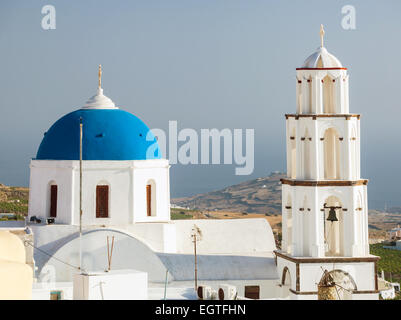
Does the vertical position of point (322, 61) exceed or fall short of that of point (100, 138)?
it exceeds it

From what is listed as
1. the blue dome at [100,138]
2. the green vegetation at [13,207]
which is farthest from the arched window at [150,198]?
the green vegetation at [13,207]

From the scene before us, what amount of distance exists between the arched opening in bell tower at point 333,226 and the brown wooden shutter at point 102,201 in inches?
258

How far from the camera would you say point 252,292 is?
23719 mm

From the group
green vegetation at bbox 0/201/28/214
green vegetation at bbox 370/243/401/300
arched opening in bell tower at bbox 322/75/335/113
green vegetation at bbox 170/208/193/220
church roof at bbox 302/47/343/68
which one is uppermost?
church roof at bbox 302/47/343/68

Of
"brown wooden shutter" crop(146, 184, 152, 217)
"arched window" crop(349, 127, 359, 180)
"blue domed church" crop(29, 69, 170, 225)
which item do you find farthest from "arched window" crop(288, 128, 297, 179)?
"brown wooden shutter" crop(146, 184, 152, 217)

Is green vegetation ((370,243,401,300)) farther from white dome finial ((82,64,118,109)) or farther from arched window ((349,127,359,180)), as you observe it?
white dome finial ((82,64,118,109))

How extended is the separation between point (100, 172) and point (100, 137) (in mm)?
1091

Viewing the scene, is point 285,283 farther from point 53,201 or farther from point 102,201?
point 53,201

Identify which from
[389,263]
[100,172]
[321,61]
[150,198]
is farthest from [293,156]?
[389,263]

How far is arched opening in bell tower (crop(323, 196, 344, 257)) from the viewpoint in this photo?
2345 cm

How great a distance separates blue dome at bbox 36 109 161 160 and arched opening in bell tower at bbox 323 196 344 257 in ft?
18.3

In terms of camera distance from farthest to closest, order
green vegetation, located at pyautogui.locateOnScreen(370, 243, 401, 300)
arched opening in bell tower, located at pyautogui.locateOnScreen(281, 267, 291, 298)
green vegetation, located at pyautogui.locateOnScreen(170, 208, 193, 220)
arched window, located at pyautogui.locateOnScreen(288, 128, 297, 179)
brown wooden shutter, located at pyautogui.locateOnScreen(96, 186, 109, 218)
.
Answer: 1. green vegetation, located at pyautogui.locateOnScreen(170, 208, 193, 220)
2. green vegetation, located at pyautogui.locateOnScreen(370, 243, 401, 300)
3. brown wooden shutter, located at pyautogui.locateOnScreen(96, 186, 109, 218)
4. arched window, located at pyautogui.locateOnScreen(288, 128, 297, 179)
5. arched opening in bell tower, located at pyautogui.locateOnScreen(281, 267, 291, 298)
